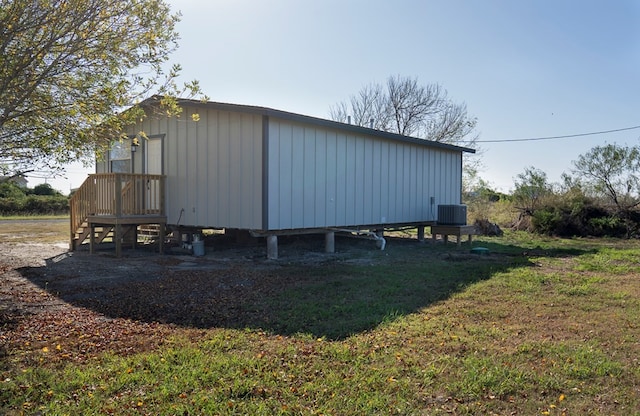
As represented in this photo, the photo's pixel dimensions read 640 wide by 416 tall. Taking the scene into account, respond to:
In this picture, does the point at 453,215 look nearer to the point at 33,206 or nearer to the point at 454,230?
the point at 454,230

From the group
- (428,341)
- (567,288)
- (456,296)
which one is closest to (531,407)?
(428,341)

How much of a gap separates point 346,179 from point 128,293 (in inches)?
253

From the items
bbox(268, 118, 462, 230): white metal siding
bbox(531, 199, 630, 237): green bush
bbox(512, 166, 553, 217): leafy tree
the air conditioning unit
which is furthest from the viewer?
bbox(512, 166, 553, 217): leafy tree

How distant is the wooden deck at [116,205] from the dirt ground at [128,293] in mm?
527

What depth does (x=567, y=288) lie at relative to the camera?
7223 mm

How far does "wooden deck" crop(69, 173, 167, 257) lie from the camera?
10555 millimetres

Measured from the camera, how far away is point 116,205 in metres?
10.5

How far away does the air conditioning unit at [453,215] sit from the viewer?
14.1m

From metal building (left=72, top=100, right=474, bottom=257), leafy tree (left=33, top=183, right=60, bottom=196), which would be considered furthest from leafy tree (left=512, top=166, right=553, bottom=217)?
leafy tree (left=33, top=183, right=60, bottom=196)

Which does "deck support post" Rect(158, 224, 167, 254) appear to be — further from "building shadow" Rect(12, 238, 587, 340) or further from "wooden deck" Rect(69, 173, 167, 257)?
"building shadow" Rect(12, 238, 587, 340)

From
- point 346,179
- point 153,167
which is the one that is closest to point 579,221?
point 346,179

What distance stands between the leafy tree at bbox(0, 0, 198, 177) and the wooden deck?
4.20 meters

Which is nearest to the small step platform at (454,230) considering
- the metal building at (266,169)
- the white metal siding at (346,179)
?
the white metal siding at (346,179)

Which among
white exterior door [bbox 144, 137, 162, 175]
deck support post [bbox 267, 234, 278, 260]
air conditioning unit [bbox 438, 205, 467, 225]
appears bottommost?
deck support post [bbox 267, 234, 278, 260]
